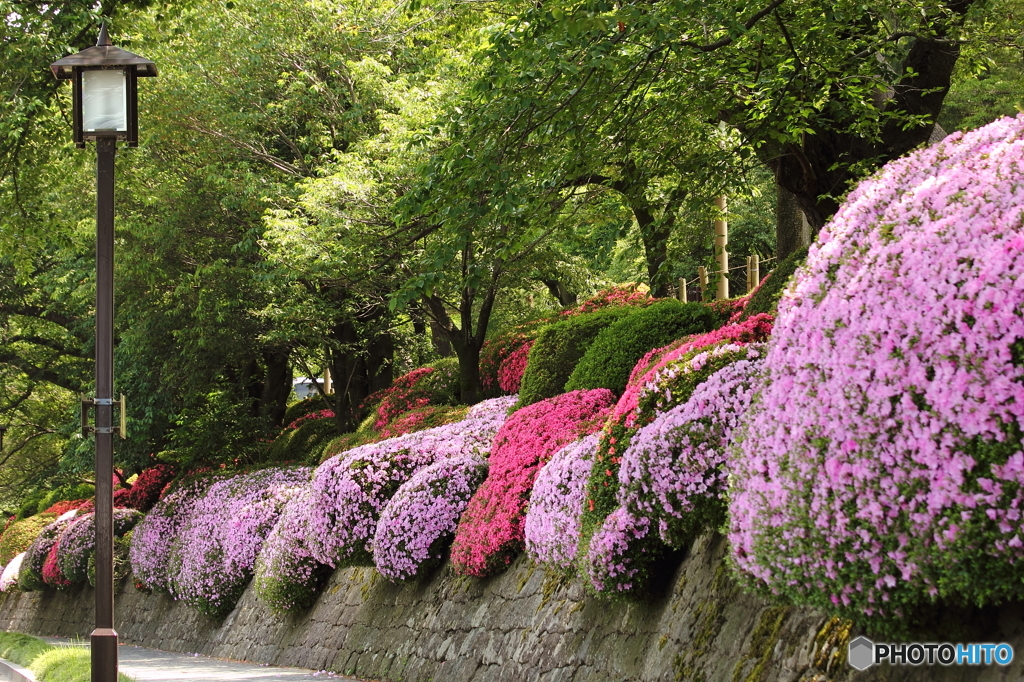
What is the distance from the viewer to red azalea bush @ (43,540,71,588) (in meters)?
24.1

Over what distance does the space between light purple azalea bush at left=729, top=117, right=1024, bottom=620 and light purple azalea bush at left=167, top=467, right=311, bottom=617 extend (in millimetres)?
11825

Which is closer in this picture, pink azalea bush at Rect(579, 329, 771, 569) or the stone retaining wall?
the stone retaining wall

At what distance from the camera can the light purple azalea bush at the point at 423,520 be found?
36.2 feet

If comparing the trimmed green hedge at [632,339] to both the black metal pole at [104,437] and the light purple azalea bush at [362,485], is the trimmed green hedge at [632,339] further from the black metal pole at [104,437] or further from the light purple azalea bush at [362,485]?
the black metal pole at [104,437]

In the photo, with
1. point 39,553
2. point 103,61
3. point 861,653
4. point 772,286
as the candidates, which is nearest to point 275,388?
point 39,553

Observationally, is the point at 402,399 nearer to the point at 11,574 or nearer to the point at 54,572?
the point at 54,572

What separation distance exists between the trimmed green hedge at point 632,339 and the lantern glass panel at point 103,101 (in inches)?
223

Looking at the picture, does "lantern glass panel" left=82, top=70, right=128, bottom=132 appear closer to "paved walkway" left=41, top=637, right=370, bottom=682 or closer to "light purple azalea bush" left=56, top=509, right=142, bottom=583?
"paved walkway" left=41, top=637, right=370, bottom=682

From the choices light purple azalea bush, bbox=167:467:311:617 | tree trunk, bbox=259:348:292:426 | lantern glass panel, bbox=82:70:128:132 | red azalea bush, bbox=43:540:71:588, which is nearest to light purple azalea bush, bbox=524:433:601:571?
lantern glass panel, bbox=82:70:128:132

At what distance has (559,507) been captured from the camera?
837 cm

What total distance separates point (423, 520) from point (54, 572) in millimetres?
16420

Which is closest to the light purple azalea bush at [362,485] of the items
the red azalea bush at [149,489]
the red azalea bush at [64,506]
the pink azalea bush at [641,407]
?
the pink azalea bush at [641,407]

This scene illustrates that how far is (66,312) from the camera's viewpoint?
2759 centimetres

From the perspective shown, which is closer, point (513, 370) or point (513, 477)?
point (513, 477)
